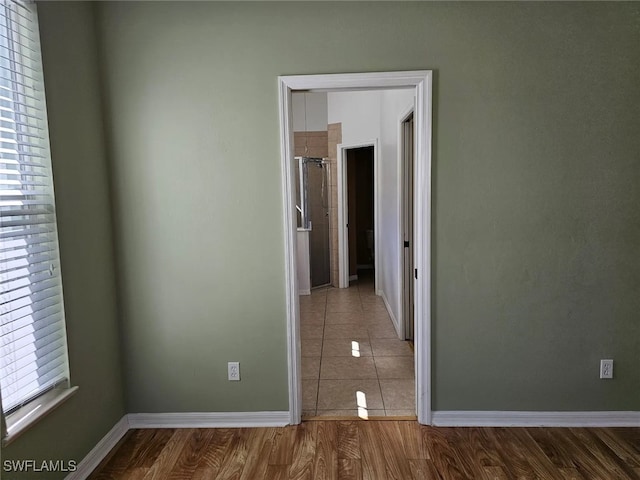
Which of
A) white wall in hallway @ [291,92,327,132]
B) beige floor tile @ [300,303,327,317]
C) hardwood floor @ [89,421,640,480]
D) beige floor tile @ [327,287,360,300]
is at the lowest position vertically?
hardwood floor @ [89,421,640,480]

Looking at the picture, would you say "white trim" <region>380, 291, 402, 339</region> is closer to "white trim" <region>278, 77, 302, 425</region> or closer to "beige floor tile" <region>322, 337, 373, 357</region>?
"beige floor tile" <region>322, 337, 373, 357</region>

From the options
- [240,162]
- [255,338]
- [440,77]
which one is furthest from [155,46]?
[255,338]

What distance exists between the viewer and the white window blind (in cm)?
165

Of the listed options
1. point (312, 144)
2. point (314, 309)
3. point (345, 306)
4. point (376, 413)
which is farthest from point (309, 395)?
point (312, 144)

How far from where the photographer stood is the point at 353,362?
3.40 m

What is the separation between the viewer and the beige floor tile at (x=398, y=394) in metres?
2.68

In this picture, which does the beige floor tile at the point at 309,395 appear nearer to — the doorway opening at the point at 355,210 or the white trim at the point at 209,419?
the white trim at the point at 209,419

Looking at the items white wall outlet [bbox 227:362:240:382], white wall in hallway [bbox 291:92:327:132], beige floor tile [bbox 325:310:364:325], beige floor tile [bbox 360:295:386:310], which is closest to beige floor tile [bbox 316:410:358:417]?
white wall outlet [bbox 227:362:240:382]

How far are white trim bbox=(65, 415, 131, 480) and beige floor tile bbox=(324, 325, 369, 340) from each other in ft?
6.65

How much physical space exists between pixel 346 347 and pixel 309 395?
0.94 m

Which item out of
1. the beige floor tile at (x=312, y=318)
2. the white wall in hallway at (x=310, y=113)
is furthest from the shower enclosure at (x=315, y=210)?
the beige floor tile at (x=312, y=318)

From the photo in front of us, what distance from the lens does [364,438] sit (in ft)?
7.62

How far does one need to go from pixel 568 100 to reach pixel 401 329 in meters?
2.41

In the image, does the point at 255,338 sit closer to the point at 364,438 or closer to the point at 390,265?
the point at 364,438
